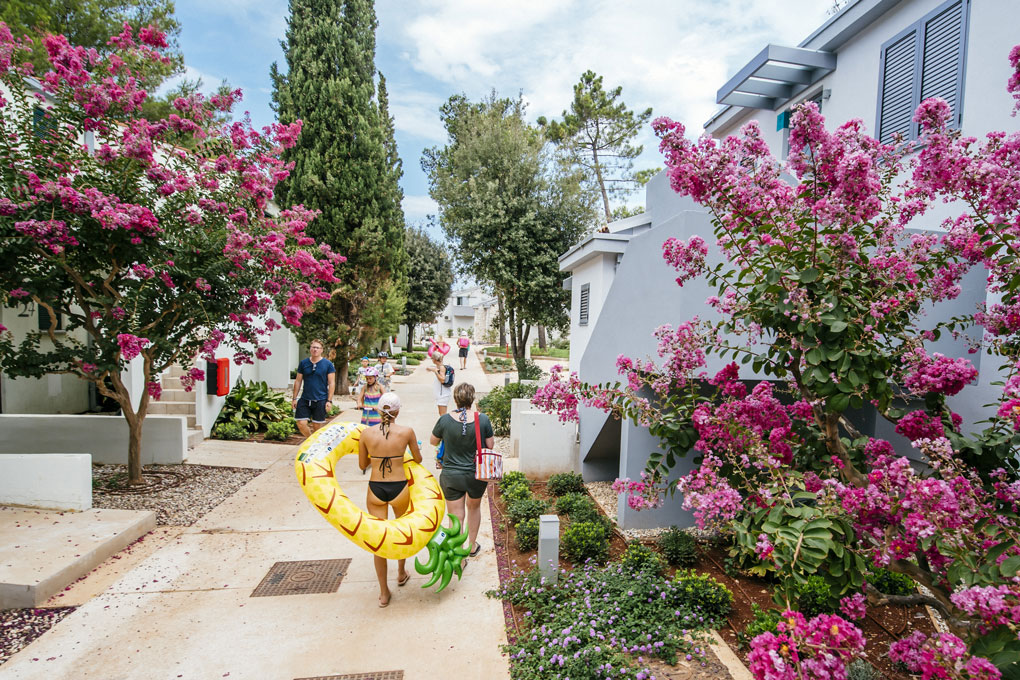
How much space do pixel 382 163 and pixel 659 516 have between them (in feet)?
37.8

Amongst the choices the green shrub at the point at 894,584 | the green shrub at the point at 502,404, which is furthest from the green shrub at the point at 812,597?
the green shrub at the point at 502,404

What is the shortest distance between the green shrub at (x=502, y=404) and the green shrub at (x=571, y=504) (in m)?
3.99

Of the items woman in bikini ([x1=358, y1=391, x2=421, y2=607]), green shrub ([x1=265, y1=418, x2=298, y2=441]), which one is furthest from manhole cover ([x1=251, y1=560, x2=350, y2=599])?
green shrub ([x1=265, y1=418, x2=298, y2=441])

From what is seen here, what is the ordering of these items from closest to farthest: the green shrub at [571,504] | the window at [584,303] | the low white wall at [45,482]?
the low white wall at [45,482] < the green shrub at [571,504] < the window at [584,303]

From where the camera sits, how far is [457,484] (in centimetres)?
502

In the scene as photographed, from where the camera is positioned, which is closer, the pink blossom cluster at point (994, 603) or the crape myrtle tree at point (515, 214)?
the pink blossom cluster at point (994, 603)

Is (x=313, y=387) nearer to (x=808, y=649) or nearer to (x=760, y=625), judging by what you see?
(x=760, y=625)

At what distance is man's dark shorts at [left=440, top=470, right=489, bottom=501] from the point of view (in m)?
5.01

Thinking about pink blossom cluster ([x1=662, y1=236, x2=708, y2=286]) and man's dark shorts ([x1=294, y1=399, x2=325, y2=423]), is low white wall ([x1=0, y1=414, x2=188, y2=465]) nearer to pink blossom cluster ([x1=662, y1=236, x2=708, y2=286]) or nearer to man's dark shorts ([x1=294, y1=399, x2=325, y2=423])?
man's dark shorts ([x1=294, y1=399, x2=325, y2=423])

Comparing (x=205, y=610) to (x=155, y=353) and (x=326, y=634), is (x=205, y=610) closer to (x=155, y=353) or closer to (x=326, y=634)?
(x=326, y=634)

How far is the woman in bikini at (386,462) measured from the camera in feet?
14.4

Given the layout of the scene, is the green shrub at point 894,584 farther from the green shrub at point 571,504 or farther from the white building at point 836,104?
the green shrub at point 571,504

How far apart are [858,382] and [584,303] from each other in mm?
10444

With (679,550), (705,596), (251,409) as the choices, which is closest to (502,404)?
(251,409)
